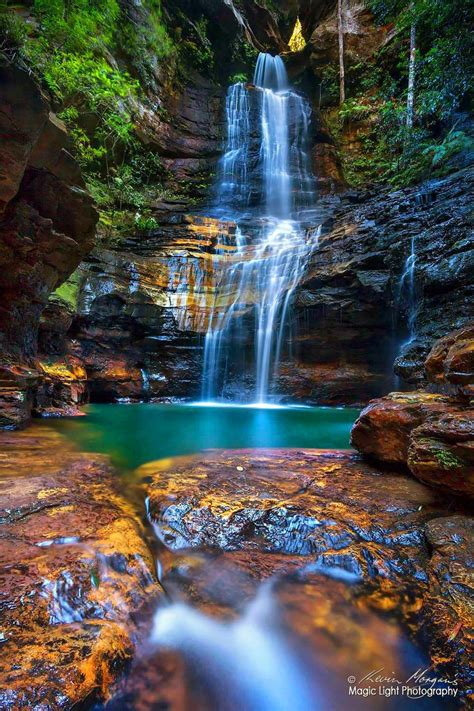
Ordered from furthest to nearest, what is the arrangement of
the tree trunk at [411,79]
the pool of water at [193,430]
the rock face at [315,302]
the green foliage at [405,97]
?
the tree trunk at [411,79] → the rock face at [315,302] → the green foliage at [405,97] → the pool of water at [193,430]

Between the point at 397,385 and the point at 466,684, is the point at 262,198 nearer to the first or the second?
the point at 397,385

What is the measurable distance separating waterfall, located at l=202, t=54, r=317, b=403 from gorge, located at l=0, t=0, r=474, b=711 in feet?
0.40

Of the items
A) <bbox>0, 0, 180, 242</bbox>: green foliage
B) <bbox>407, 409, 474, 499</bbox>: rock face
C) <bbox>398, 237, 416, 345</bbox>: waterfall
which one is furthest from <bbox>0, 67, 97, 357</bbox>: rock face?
<bbox>398, 237, 416, 345</bbox>: waterfall

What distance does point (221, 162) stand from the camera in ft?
63.2

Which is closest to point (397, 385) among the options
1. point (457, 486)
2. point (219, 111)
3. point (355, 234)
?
point (355, 234)

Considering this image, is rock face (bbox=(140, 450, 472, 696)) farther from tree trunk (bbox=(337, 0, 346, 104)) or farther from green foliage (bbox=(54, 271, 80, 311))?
tree trunk (bbox=(337, 0, 346, 104))

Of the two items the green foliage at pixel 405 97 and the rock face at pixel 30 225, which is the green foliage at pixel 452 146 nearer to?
the green foliage at pixel 405 97

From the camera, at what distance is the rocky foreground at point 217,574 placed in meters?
1.48

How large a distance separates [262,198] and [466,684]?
63.0 ft

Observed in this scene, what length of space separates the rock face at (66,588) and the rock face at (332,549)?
0.33 m

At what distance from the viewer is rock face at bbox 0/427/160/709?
133 cm

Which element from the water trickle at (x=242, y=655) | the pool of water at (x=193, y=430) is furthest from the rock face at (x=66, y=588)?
the pool of water at (x=193, y=430)

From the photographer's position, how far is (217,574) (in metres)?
2.17

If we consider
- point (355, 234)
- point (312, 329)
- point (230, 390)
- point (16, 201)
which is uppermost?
point (355, 234)
